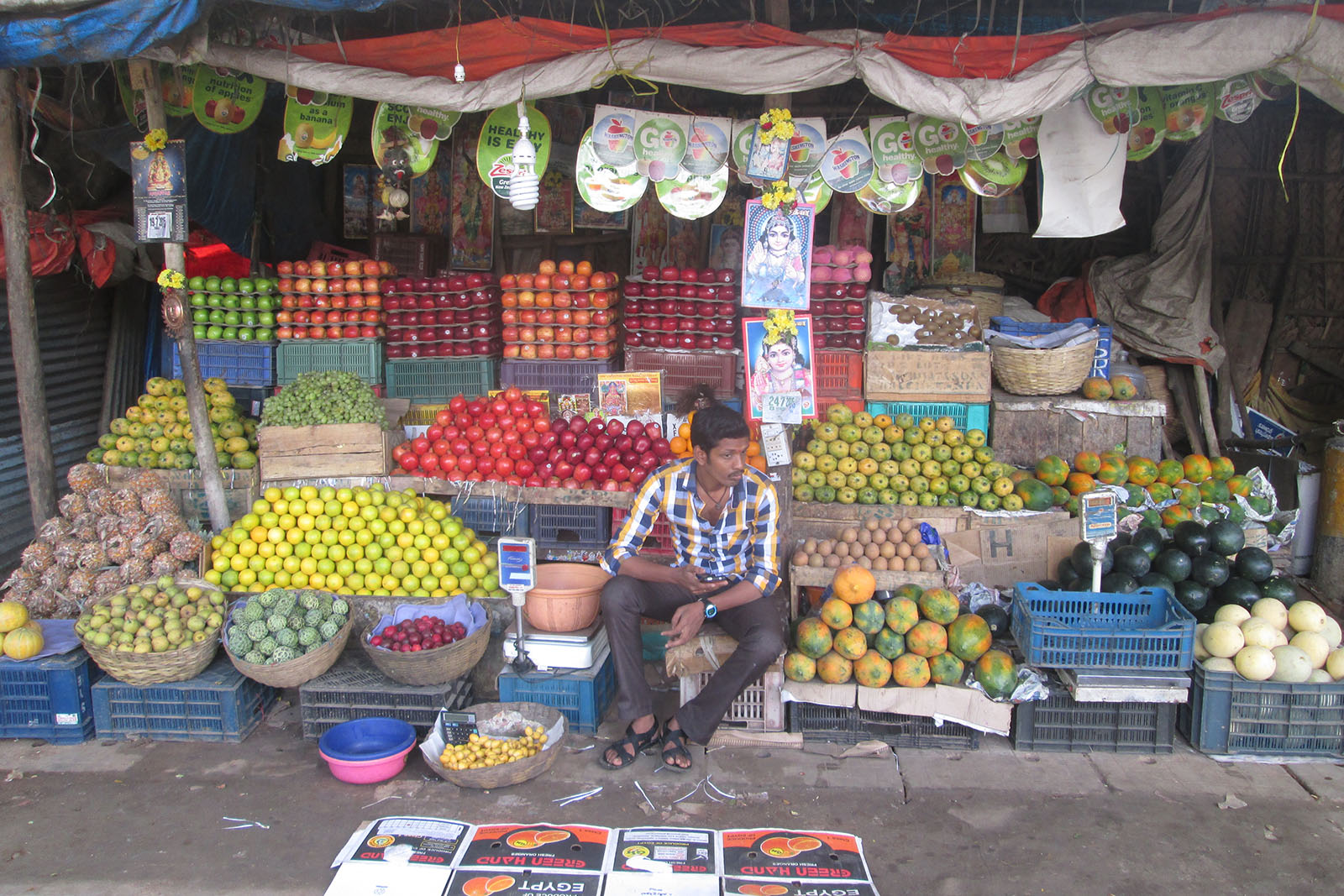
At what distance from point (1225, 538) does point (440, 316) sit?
481 cm

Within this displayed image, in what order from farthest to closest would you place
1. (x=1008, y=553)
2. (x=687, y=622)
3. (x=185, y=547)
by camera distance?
Result: (x=1008, y=553) < (x=185, y=547) < (x=687, y=622)

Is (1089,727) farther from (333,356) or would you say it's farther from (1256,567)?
(333,356)

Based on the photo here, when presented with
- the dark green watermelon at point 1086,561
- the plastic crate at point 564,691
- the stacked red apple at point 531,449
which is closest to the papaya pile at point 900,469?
the dark green watermelon at point 1086,561

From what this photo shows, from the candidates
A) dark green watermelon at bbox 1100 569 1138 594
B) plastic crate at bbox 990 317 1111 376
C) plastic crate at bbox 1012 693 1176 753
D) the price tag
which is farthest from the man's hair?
plastic crate at bbox 990 317 1111 376

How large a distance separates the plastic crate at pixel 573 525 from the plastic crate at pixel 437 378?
117 centimetres

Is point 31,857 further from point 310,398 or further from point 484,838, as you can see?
point 310,398

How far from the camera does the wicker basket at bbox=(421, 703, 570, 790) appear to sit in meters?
3.73

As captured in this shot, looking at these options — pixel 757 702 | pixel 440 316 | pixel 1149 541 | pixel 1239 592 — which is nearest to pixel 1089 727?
pixel 1239 592

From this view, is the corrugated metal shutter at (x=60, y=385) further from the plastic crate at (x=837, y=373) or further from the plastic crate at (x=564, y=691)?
the plastic crate at (x=837, y=373)

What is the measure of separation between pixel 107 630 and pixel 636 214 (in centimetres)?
488

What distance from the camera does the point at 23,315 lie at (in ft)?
16.6

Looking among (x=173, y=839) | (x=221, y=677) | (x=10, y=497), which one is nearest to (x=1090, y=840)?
(x=173, y=839)

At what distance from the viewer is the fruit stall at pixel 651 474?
13.6 feet

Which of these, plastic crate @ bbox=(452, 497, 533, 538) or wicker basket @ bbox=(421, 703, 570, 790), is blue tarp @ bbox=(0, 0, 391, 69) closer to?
plastic crate @ bbox=(452, 497, 533, 538)
